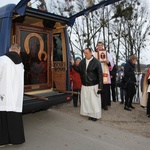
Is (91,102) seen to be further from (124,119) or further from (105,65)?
(105,65)

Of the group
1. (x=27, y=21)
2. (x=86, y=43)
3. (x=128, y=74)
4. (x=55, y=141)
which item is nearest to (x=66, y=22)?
(x=27, y=21)

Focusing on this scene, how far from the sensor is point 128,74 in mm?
7012

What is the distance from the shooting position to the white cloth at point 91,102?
5.95 m

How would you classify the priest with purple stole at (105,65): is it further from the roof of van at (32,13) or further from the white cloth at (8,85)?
the white cloth at (8,85)

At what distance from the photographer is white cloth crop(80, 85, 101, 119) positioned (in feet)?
19.5

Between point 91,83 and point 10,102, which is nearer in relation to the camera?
point 10,102

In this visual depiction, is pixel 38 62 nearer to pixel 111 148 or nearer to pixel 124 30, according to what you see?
pixel 111 148

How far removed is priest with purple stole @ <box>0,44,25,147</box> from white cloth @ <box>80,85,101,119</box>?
2219 mm

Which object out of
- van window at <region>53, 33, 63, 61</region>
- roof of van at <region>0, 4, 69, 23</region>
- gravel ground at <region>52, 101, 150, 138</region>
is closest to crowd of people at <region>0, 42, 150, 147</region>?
gravel ground at <region>52, 101, 150, 138</region>

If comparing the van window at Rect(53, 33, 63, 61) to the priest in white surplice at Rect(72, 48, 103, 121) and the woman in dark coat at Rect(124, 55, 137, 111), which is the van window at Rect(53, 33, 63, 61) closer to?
the priest in white surplice at Rect(72, 48, 103, 121)

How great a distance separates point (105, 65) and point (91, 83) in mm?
1292

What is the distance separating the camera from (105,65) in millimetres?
7055

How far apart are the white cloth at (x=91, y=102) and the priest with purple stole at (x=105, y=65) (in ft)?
2.47

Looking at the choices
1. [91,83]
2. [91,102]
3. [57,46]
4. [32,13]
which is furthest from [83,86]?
[32,13]
